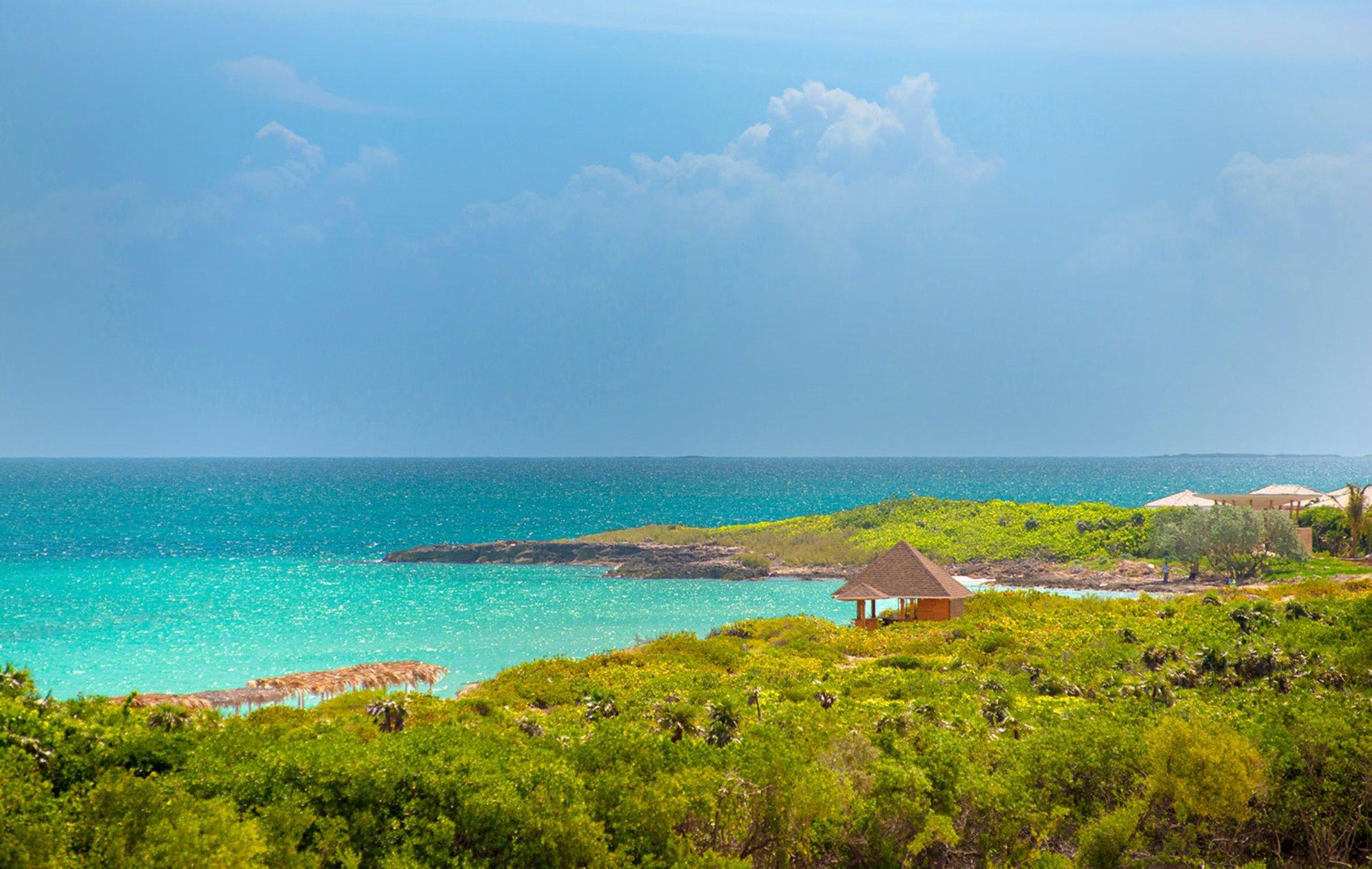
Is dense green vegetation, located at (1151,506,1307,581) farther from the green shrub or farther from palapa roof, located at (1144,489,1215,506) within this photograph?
the green shrub

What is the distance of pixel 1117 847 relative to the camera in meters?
10.5

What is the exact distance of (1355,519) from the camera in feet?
163

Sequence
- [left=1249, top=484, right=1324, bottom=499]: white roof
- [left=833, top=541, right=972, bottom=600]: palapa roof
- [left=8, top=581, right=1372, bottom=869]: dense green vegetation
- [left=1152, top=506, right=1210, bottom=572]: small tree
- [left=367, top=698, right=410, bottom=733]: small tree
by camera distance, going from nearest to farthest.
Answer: [left=8, top=581, right=1372, bottom=869]: dense green vegetation, [left=367, top=698, right=410, bottom=733]: small tree, [left=833, top=541, right=972, bottom=600]: palapa roof, [left=1152, top=506, right=1210, bottom=572]: small tree, [left=1249, top=484, right=1324, bottom=499]: white roof

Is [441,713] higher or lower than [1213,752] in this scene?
lower

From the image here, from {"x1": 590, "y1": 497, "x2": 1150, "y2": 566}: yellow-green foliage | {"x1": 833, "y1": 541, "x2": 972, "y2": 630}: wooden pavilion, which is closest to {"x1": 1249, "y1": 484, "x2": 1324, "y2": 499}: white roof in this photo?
{"x1": 590, "y1": 497, "x2": 1150, "y2": 566}: yellow-green foliage

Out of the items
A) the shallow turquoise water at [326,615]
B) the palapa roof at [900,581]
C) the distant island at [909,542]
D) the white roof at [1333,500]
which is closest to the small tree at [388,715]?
the shallow turquoise water at [326,615]

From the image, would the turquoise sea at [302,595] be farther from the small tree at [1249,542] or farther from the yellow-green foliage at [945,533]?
the small tree at [1249,542]

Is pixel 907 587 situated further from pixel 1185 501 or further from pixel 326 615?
pixel 1185 501

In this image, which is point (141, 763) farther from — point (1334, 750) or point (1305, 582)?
point (1305, 582)

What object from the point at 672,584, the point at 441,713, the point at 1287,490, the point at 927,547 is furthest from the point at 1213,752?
the point at 1287,490

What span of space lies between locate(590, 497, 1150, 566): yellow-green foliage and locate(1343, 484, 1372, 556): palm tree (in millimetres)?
9715

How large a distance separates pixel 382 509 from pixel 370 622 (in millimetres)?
80124

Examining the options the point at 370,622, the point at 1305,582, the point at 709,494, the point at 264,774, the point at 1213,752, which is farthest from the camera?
the point at 709,494

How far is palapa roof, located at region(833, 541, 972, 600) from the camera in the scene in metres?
33.0
